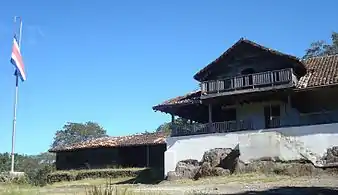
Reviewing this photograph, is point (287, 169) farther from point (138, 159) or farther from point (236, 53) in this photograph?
point (138, 159)

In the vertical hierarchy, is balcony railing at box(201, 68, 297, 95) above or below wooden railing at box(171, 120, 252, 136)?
above

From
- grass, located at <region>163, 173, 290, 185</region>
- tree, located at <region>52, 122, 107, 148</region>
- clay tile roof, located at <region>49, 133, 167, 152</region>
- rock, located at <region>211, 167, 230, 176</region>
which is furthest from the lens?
tree, located at <region>52, 122, 107, 148</region>

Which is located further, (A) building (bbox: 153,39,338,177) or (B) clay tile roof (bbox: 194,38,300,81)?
(B) clay tile roof (bbox: 194,38,300,81)

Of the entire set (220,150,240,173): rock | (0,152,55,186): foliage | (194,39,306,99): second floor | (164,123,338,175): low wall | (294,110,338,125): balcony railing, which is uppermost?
(194,39,306,99): second floor

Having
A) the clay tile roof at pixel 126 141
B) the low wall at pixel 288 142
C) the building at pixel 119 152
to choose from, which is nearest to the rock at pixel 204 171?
the low wall at pixel 288 142

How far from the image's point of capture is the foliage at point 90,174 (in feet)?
116

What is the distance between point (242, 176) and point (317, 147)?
4.54 meters

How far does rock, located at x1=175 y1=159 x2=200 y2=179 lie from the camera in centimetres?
2741

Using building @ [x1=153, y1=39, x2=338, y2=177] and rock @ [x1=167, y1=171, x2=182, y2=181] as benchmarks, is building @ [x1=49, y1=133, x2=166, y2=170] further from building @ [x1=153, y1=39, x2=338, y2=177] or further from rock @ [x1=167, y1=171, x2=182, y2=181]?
rock @ [x1=167, y1=171, x2=182, y2=181]

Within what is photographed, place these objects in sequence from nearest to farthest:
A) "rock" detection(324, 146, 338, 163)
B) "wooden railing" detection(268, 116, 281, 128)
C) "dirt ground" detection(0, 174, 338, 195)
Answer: "dirt ground" detection(0, 174, 338, 195) → "rock" detection(324, 146, 338, 163) → "wooden railing" detection(268, 116, 281, 128)

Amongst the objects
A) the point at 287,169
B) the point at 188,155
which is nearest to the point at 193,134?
the point at 188,155

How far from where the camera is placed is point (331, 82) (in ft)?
84.2

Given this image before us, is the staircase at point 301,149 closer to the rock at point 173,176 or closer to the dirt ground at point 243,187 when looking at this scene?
the dirt ground at point 243,187

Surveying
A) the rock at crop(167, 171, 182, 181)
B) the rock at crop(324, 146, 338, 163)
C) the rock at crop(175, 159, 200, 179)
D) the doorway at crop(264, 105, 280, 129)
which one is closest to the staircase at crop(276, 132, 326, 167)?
the rock at crop(324, 146, 338, 163)
